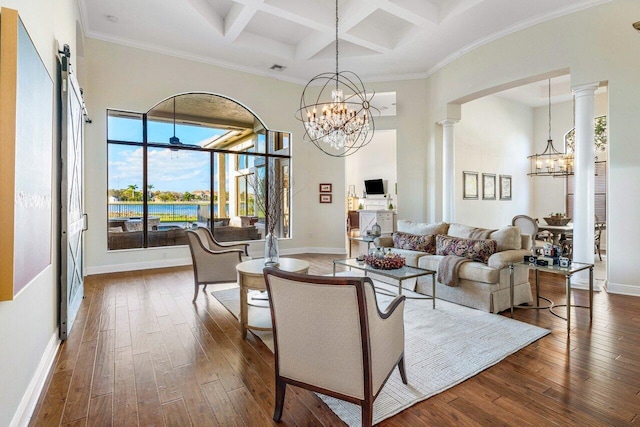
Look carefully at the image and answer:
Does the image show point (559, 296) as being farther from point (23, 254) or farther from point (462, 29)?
point (23, 254)

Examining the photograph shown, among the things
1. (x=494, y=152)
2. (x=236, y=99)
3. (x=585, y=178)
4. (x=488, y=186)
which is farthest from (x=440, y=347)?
(x=494, y=152)

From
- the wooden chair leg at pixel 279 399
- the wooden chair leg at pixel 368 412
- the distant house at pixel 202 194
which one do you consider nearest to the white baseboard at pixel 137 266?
the distant house at pixel 202 194

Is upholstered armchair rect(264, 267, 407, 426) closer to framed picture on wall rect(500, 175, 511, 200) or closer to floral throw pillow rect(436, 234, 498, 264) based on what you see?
floral throw pillow rect(436, 234, 498, 264)

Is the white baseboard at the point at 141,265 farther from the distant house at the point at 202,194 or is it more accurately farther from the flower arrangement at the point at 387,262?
the flower arrangement at the point at 387,262

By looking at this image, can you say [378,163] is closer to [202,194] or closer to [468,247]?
[202,194]

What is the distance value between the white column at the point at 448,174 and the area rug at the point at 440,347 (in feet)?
11.2

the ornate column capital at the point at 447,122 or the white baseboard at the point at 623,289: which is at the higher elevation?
the ornate column capital at the point at 447,122

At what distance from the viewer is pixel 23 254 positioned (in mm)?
1854

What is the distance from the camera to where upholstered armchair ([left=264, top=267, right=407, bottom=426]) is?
5.52 ft

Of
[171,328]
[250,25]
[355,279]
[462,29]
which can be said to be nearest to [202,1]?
[250,25]

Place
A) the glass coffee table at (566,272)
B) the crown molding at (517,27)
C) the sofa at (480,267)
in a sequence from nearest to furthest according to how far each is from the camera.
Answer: the glass coffee table at (566,272) → the sofa at (480,267) → the crown molding at (517,27)

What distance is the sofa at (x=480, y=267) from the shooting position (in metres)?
3.77

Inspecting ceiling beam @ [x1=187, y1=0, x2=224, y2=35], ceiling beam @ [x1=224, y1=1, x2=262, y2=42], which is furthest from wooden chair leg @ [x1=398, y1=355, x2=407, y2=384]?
ceiling beam @ [x1=187, y1=0, x2=224, y2=35]

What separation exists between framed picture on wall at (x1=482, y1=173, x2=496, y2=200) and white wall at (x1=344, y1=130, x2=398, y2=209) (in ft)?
11.4
